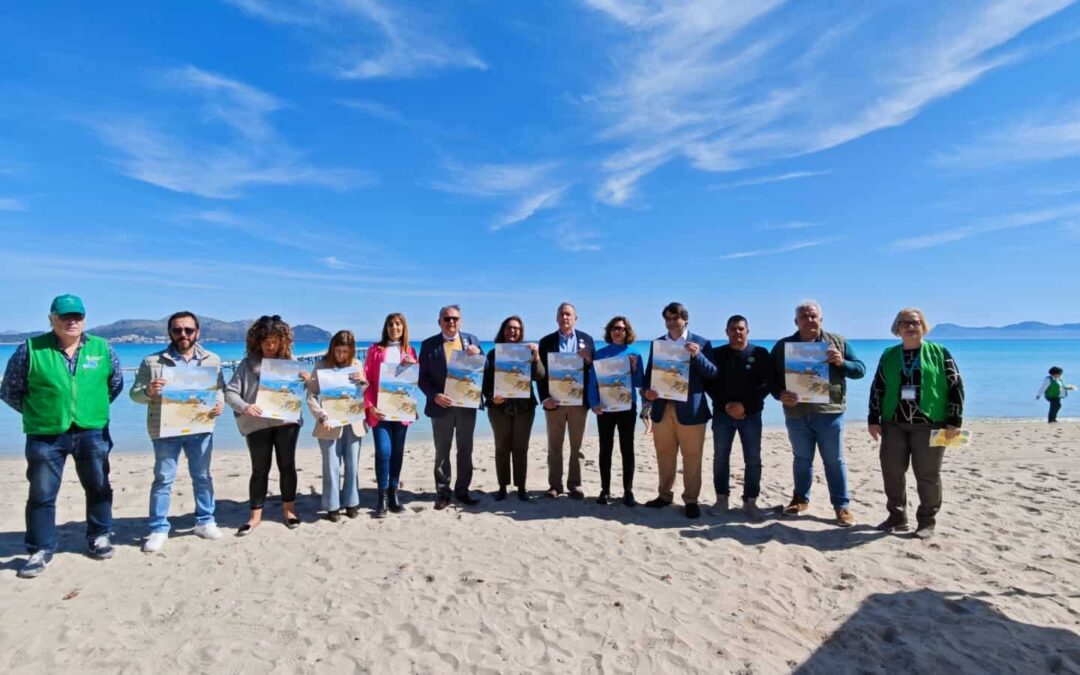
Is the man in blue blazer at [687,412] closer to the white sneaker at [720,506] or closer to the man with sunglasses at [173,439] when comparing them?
the white sneaker at [720,506]

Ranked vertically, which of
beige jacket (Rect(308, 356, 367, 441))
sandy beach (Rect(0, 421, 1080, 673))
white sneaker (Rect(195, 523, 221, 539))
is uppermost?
beige jacket (Rect(308, 356, 367, 441))

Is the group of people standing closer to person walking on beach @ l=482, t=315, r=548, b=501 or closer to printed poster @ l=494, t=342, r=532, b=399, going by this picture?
person walking on beach @ l=482, t=315, r=548, b=501

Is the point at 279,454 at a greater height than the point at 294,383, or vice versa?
the point at 294,383

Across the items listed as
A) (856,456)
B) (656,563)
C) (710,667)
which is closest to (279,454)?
(656,563)

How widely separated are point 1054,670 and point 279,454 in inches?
239

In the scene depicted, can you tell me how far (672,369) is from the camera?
219 inches

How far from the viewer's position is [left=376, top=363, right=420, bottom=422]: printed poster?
5582mm

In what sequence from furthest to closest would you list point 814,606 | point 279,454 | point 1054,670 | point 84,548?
point 279,454 < point 84,548 < point 814,606 < point 1054,670

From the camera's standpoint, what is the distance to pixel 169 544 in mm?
5051

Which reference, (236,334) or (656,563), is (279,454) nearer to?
(656,563)

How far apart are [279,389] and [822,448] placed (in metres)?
5.42

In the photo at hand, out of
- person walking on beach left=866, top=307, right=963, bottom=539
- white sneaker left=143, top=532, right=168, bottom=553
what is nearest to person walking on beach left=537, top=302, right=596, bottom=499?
person walking on beach left=866, top=307, right=963, bottom=539

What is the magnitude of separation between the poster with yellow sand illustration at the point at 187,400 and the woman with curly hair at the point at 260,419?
19 centimetres

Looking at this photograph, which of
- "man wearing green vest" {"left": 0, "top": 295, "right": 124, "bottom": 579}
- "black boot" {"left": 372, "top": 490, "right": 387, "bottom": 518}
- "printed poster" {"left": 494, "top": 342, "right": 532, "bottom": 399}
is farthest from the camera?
"printed poster" {"left": 494, "top": 342, "right": 532, "bottom": 399}
